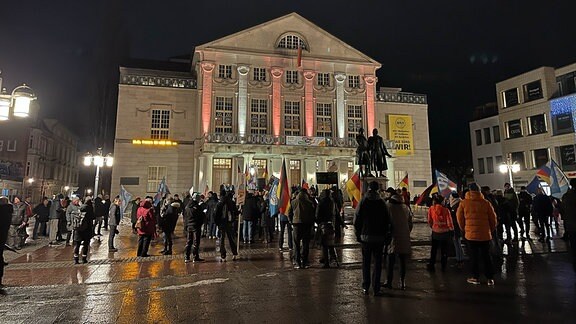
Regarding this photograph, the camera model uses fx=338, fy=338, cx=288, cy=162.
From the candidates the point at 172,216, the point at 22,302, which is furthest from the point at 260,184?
the point at 22,302

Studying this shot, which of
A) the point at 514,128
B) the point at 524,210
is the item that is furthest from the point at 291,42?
the point at 524,210

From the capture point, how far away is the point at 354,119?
40.3 metres

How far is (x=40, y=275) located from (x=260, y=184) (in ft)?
63.9

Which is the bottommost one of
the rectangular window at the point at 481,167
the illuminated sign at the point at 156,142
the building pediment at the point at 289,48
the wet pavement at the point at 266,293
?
the wet pavement at the point at 266,293

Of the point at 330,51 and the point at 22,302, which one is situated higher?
the point at 330,51

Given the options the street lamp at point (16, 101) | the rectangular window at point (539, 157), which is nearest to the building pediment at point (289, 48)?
the rectangular window at point (539, 157)

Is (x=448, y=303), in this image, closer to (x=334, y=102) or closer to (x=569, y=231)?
(x=569, y=231)

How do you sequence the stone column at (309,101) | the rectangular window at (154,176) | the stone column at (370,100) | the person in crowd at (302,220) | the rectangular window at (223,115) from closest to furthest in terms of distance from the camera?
the person in crowd at (302,220) < the rectangular window at (154,176) < the rectangular window at (223,115) < the stone column at (309,101) < the stone column at (370,100)

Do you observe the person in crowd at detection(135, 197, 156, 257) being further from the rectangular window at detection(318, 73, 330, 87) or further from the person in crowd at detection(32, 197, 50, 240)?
the rectangular window at detection(318, 73, 330, 87)

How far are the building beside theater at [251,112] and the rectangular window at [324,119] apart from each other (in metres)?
0.12

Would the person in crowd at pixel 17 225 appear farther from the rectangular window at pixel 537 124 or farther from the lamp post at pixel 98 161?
the rectangular window at pixel 537 124

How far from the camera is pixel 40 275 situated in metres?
8.74

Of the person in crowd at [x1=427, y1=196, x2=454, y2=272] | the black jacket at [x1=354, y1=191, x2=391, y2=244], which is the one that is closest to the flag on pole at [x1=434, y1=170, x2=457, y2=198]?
the person in crowd at [x1=427, y1=196, x2=454, y2=272]

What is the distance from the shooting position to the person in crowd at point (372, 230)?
6418mm
